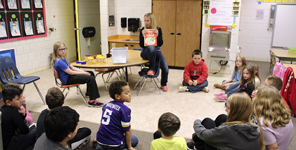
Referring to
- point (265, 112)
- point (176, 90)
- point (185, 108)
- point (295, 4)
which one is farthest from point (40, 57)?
point (295, 4)

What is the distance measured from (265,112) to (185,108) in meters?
1.92

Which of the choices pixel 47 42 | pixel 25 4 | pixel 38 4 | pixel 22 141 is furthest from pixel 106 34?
pixel 22 141

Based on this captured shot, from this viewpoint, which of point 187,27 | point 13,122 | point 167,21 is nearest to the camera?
point 13,122

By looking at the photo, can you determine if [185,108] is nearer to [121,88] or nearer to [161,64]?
[161,64]

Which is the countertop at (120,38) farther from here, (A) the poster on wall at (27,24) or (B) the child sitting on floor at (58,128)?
(B) the child sitting on floor at (58,128)

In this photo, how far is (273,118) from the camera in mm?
2268

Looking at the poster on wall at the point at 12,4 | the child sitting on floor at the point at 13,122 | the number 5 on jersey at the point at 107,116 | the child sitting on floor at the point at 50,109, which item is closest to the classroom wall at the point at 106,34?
the poster on wall at the point at 12,4

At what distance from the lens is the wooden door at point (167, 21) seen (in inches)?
263

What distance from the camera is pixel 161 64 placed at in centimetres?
512

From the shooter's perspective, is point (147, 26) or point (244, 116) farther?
point (147, 26)

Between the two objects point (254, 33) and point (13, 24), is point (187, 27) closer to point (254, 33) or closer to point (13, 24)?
point (254, 33)

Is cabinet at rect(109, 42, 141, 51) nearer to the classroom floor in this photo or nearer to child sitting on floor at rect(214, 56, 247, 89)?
the classroom floor

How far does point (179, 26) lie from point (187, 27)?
0.70 feet

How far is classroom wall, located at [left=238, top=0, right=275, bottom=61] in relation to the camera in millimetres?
7793
